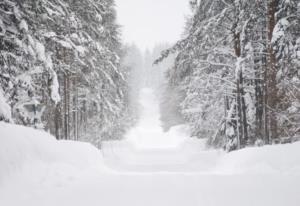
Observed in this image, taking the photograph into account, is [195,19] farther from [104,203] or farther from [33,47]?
[104,203]

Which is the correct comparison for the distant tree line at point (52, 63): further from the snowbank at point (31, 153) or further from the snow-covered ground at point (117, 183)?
the snow-covered ground at point (117, 183)

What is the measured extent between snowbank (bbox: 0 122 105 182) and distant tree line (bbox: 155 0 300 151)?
6.05m

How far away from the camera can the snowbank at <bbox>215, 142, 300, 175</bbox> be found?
32.8 ft

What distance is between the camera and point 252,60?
17.4 metres

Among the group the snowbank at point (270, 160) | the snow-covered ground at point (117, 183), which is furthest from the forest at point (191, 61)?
the snowbank at point (270, 160)

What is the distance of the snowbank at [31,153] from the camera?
803 cm

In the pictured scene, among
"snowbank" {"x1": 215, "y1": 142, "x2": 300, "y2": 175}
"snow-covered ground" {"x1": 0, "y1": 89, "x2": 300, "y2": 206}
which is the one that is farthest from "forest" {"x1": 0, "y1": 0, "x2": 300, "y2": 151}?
"snowbank" {"x1": 215, "y1": 142, "x2": 300, "y2": 175}

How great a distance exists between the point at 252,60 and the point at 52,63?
8.51 m

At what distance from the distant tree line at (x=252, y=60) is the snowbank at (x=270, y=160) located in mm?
1806

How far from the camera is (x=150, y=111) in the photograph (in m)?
104

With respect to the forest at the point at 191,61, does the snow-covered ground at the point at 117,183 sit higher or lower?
lower

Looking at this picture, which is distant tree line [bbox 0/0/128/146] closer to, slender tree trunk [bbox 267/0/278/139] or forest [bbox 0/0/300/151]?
forest [bbox 0/0/300/151]

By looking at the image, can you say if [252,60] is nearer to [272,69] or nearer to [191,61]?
[191,61]

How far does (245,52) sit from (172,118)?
135 feet
